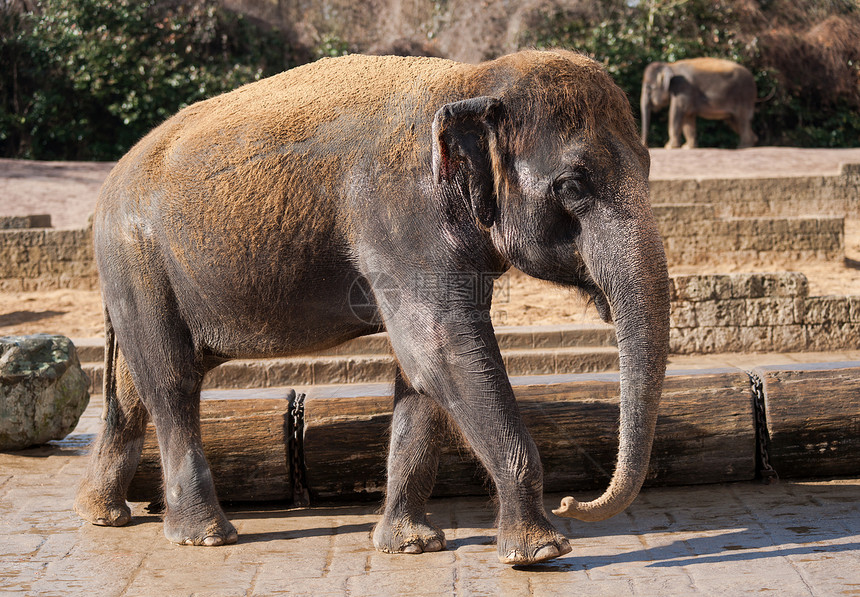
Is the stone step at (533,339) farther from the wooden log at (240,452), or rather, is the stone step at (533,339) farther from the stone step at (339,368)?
the wooden log at (240,452)

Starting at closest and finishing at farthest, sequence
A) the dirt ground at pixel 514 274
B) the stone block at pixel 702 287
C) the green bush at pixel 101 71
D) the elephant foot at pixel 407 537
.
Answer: the elephant foot at pixel 407 537, the stone block at pixel 702 287, the dirt ground at pixel 514 274, the green bush at pixel 101 71

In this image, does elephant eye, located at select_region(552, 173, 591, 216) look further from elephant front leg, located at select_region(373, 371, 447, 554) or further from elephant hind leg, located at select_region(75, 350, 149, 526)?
elephant hind leg, located at select_region(75, 350, 149, 526)

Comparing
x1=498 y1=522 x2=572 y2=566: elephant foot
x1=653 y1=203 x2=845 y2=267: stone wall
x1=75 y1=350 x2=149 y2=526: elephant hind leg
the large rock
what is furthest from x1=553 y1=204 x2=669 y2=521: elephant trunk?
x1=653 y1=203 x2=845 y2=267: stone wall

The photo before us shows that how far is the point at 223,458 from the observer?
194 inches

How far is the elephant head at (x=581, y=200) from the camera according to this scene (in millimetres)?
3664

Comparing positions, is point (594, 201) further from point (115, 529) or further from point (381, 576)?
point (115, 529)

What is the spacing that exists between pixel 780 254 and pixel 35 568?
1097 cm

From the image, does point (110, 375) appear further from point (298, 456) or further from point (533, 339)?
point (533, 339)

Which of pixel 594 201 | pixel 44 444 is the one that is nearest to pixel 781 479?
pixel 594 201

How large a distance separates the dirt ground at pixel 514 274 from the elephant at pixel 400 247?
10.3 ft

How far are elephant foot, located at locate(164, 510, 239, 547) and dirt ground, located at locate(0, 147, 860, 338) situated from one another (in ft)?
10.9

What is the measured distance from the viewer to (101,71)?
71.1 ft

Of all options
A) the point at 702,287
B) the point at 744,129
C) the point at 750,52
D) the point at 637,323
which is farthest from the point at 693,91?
the point at 637,323

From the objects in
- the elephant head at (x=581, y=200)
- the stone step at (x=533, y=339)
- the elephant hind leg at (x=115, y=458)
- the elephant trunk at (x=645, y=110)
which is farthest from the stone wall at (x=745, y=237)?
the elephant head at (x=581, y=200)
